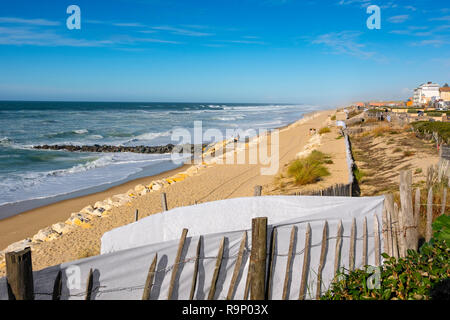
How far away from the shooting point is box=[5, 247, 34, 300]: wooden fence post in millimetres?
2467

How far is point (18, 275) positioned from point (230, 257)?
5.96 feet

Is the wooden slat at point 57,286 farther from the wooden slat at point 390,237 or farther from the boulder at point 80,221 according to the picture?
the boulder at point 80,221

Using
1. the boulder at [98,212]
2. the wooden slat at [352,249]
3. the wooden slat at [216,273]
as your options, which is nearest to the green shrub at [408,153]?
the wooden slat at [352,249]

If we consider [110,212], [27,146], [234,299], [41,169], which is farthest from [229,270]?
[27,146]

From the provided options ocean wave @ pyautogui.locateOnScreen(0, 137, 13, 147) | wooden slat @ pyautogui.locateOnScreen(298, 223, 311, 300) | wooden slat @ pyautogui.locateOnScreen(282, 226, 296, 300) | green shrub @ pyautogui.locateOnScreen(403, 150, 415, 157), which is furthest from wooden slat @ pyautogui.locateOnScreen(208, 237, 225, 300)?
ocean wave @ pyautogui.locateOnScreen(0, 137, 13, 147)

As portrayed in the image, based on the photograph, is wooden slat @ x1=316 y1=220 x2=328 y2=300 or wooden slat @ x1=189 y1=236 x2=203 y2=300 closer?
wooden slat @ x1=189 y1=236 x2=203 y2=300

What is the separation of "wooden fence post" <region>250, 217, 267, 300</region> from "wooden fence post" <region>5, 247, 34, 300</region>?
74.3 inches

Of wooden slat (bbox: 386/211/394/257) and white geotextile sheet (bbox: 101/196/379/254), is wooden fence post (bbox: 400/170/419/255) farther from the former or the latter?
white geotextile sheet (bbox: 101/196/379/254)

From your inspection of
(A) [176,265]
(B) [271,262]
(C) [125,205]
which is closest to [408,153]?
(C) [125,205]

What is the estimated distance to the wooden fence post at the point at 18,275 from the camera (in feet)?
8.09

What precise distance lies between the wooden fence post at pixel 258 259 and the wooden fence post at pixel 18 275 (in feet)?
6.19

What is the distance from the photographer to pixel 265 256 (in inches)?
132
